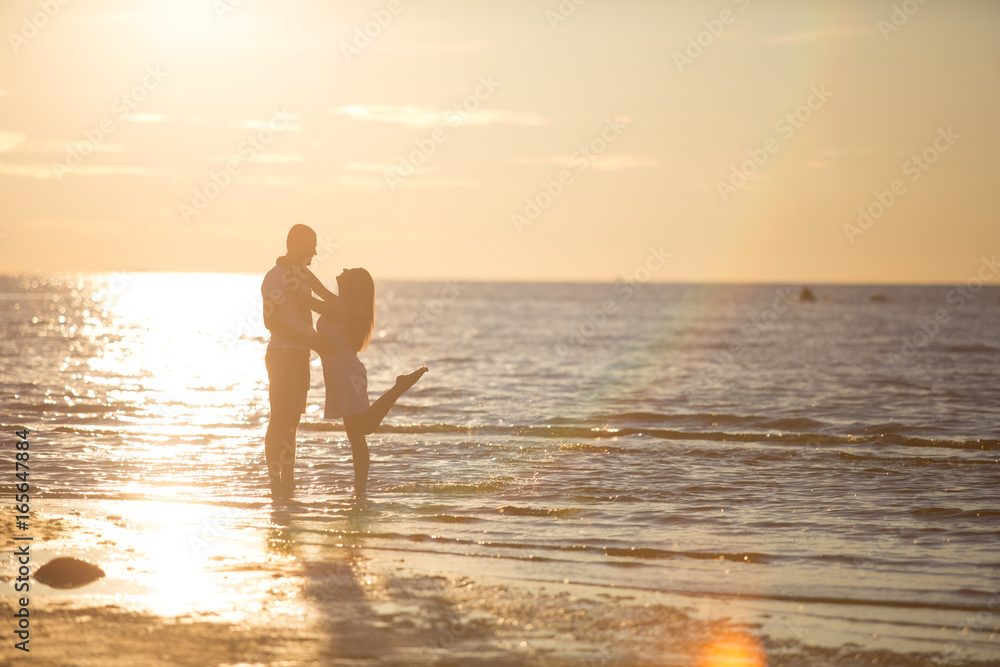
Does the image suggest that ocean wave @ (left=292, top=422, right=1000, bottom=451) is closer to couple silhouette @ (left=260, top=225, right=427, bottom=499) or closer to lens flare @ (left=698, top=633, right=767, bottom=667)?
couple silhouette @ (left=260, top=225, right=427, bottom=499)

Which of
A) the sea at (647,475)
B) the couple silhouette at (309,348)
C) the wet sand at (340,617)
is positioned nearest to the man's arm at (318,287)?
the couple silhouette at (309,348)

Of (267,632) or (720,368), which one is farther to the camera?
(720,368)

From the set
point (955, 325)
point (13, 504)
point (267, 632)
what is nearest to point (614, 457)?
point (13, 504)

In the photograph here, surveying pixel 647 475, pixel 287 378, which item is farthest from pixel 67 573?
pixel 647 475

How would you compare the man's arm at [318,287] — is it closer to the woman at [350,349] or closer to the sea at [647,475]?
the woman at [350,349]

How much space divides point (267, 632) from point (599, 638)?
1695 mm

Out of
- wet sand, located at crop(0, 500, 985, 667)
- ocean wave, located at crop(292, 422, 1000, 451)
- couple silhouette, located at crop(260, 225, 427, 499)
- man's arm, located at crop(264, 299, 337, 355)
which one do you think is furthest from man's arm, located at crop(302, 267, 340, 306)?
ocean wave, located at crop(292, 422, 1000, 451)

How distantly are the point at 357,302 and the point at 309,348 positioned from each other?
23.6 inches

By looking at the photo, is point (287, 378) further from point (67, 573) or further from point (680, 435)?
point (680, 435)

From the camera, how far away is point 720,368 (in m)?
29.4

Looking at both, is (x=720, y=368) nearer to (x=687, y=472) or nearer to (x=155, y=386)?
(x=155, y=386)

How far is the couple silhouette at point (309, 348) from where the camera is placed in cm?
813

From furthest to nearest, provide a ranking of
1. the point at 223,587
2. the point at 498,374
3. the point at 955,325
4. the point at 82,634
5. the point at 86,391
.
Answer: the point at 955,325 < the point at 498,374 < the point at 86,391 < the point at 223,587 < the point at 82,634

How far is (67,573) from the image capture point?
226 inches
